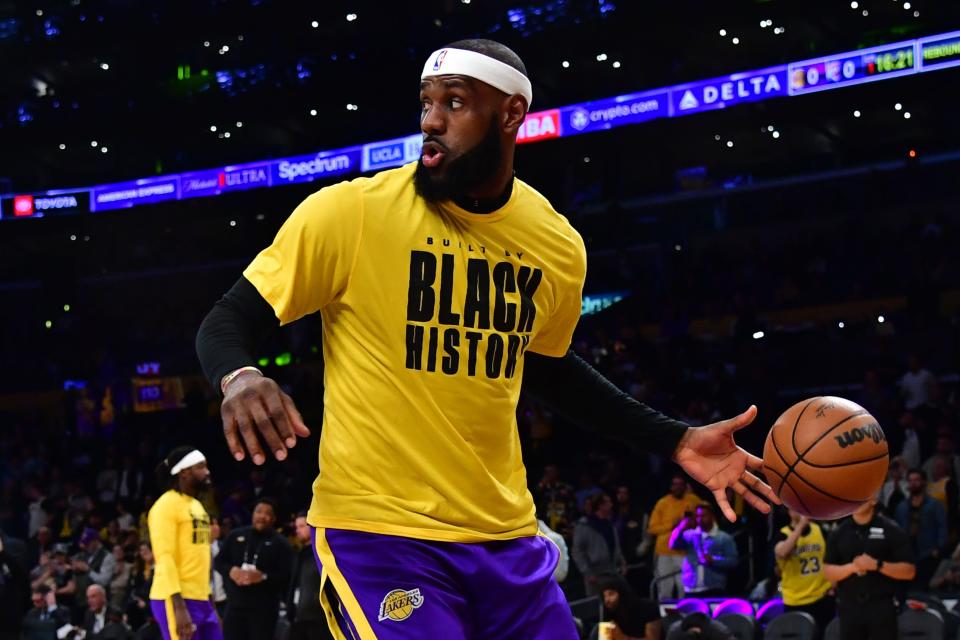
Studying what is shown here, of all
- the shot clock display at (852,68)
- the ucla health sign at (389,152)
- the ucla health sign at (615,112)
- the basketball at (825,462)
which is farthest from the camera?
the ucla health sign at (389,152)

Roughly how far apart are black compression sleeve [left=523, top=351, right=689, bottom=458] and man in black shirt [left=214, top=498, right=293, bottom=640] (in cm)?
771

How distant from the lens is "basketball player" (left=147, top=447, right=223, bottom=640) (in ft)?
30.9

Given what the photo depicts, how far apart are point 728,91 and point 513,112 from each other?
18460mm

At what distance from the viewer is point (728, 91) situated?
21.2 meters

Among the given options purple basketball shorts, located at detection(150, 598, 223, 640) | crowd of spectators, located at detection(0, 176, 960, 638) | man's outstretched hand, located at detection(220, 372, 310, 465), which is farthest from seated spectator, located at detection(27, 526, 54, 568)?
man's outstretched hand, located at detection(220, 372, 310, 465)

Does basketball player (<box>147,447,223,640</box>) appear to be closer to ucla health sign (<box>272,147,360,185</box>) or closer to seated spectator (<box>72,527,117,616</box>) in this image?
seated spectator (<box>72,527,117,616</box>)

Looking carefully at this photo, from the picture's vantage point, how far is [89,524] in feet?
61.7

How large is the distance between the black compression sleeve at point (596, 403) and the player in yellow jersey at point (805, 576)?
736 cm

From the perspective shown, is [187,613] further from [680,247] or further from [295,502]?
[680,247]

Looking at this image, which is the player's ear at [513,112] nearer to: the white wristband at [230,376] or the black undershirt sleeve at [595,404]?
the black undershirt sleeve at [595,404]

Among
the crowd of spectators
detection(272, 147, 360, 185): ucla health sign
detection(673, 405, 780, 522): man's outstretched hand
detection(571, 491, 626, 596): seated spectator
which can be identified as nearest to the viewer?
detection(673, 405, 780, 522): man's outstretched hand

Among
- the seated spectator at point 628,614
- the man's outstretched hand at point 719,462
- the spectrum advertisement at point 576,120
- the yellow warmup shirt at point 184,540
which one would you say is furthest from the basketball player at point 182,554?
the spectrum advertisement at point 576,120

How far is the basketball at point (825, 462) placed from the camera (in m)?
3.84

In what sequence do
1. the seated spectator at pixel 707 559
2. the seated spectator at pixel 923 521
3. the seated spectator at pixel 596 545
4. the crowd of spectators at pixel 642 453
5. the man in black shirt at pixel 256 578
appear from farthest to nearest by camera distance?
the seated spectator at pixel 596 545
the crowd of spectators at pixel 642 453
the seated spectator at pixel 707 559
the seated spectator at pixel 923 521
the man in black shirt at pixel 256 578
